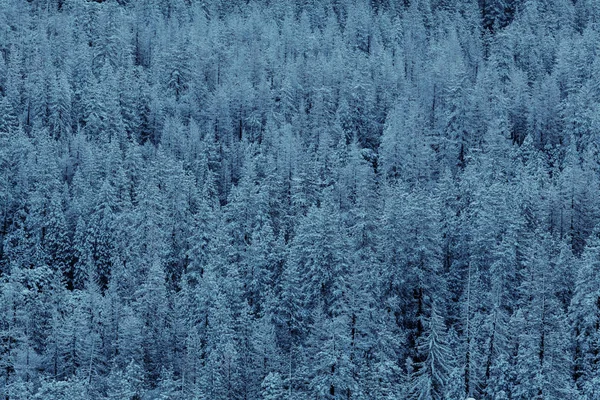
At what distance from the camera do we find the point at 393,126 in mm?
86438

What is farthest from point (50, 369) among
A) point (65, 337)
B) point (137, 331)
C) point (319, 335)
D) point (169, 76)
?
point (169, 76)

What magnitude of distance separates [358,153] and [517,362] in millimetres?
35587

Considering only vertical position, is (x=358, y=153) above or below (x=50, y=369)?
above

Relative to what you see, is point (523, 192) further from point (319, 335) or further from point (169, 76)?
point (169, 76)

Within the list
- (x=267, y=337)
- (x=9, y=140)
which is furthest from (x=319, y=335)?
(x=9, y=140)

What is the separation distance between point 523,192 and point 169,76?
52.2m

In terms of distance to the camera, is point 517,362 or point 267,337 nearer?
point 517,362

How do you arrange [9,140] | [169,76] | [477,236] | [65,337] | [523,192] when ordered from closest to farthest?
[65,337], [477,236], [523,192], [9,140], [169,76]

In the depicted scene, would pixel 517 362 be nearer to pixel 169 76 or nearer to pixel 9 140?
pixel 9 140

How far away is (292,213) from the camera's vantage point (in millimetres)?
71875

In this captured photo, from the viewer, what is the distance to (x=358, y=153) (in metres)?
77.1

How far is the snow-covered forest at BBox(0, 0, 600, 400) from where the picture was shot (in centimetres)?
4719

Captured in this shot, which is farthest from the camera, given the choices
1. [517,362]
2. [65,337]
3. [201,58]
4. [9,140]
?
[201,58]

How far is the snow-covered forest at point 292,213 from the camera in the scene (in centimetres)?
4719
